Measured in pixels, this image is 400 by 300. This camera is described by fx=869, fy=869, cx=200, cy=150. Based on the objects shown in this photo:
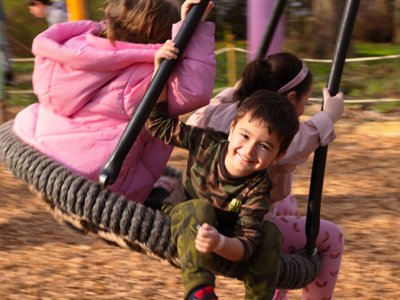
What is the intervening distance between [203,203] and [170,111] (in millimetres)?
339

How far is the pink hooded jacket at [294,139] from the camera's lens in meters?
2.48

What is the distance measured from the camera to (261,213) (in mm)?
2299

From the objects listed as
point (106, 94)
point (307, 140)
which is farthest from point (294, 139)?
point (106, 94)

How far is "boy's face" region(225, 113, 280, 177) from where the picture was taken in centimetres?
226

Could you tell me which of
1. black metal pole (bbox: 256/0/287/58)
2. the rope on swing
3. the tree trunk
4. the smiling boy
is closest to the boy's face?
the smiling boy

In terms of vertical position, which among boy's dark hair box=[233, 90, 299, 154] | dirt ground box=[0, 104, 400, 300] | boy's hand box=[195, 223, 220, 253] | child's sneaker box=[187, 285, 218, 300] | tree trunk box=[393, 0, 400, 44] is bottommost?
tree trunk box=[393, 0, 400, 44]

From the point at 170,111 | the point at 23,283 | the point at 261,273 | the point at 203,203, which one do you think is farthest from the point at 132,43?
the point at 23,283

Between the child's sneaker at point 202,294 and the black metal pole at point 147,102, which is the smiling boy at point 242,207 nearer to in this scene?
the child's sneaker at point 202,294

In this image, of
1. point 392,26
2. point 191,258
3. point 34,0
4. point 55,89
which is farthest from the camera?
point 392,26

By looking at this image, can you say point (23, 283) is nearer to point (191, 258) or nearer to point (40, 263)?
point (40, 263)

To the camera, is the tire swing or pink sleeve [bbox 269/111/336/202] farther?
pink sleeve [bbox 269/111/336/202]

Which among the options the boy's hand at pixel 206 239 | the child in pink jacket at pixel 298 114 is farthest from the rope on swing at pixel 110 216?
the child in pink jacket at pixel 298 114

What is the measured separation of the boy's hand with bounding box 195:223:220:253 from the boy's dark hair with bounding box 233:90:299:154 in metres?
0.31

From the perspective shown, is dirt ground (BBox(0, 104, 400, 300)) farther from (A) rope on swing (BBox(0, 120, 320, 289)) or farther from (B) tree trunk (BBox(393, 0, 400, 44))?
(B) tree trunk (BBox(393, 0, 400, 44))
